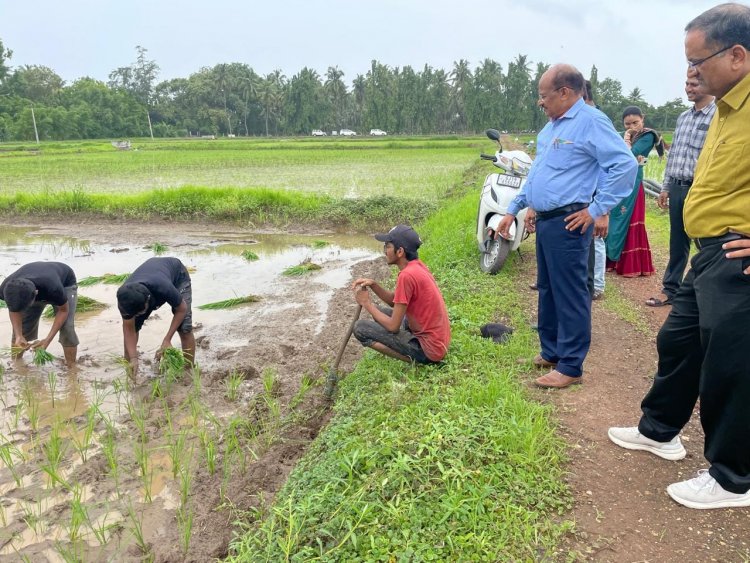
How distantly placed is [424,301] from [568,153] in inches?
49.6

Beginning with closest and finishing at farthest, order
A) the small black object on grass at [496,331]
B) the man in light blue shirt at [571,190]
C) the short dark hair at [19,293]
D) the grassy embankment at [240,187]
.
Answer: the man in light blue shirt at [571,190], the short dark hair at [19,293], the small black object on grass at [496,331], the grassy embankment at [240,187]

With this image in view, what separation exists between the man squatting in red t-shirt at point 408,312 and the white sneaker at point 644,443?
1.22 m

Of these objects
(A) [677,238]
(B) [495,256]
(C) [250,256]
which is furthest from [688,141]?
(C) [250,256]

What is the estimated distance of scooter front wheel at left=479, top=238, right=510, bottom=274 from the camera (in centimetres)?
576

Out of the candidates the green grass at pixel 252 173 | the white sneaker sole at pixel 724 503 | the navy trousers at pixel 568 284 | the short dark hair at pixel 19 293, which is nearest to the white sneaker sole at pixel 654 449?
the white sneaker sole at pixel 724 503

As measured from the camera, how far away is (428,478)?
91.9 inches

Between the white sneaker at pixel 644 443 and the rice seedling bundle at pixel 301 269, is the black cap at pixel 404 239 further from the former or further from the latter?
the rice seedling bundle at pixel 301 269

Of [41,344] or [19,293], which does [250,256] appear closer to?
[41,344]

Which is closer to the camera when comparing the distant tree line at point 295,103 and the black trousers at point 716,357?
the black trousers at point 716,357

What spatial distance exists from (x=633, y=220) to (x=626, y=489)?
158 inches

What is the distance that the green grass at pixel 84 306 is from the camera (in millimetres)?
6004

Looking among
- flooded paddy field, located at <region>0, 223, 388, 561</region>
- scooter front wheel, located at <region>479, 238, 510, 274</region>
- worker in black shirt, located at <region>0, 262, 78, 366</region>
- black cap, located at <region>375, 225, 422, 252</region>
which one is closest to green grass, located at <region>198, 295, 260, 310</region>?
flooded paddy field, located at <region>0, 223, 388, 561</region>

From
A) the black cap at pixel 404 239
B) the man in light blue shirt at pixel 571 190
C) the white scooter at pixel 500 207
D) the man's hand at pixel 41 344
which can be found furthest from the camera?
the white scooter at pixel 500 207

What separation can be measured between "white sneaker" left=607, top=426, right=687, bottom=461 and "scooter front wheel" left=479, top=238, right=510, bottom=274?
126 inches
